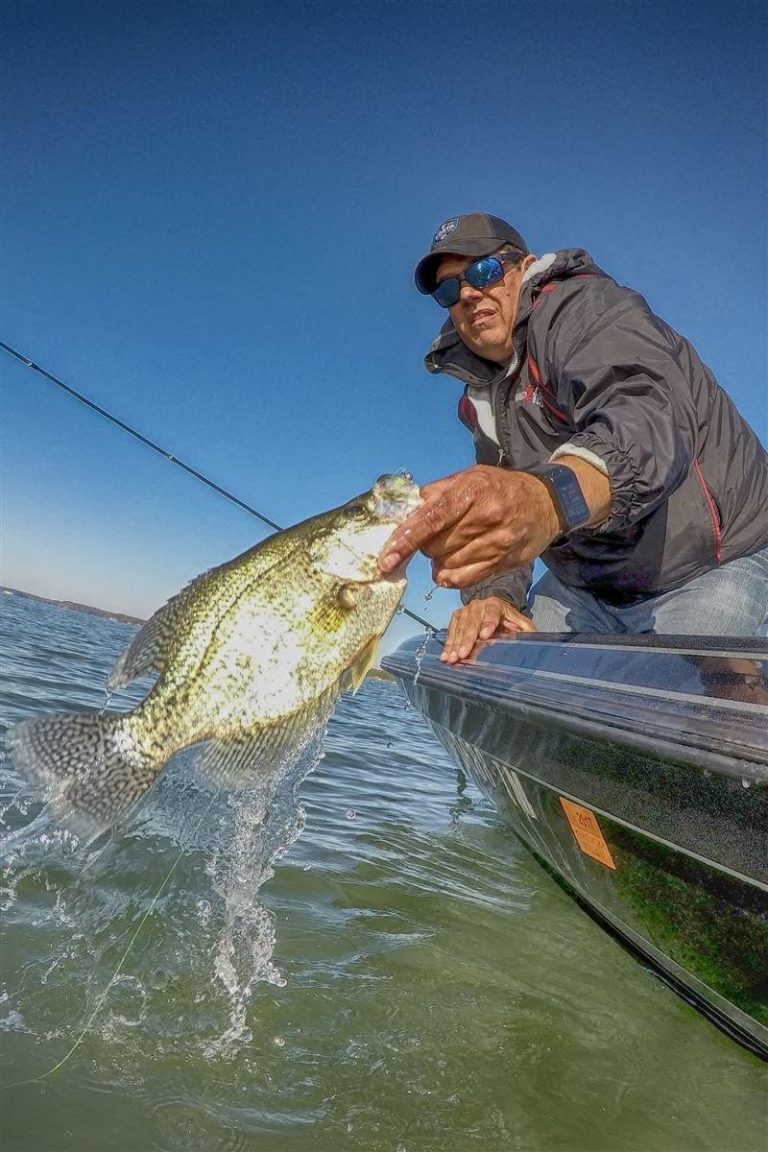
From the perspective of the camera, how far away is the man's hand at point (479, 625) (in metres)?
4.62

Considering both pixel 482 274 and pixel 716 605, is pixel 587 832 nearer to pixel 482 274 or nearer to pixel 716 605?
pixel 716 605

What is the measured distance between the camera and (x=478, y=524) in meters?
2.04

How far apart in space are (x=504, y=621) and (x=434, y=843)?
1.98 m

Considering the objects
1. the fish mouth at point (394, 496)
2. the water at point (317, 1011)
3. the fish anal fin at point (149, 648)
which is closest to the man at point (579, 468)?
the fish mouth at point (394, 496)

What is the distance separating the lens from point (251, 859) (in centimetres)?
407

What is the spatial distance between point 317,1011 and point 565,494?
220cm

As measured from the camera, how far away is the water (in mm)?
2262

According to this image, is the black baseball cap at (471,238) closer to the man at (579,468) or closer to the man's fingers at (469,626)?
the man at (579,468)

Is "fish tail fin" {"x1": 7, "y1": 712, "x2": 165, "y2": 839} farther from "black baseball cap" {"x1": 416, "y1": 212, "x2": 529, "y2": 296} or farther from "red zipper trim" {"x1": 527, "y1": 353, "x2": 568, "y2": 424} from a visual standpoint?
"black baseball cap" {"x1": 416, "y1": 212, "x2": 529, "y2": 296}

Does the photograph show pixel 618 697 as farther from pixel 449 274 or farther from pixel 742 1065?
pixel 449 274

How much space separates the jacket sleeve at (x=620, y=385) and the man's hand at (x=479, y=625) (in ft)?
4.26

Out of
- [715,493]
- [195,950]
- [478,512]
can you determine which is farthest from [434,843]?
[478,512]

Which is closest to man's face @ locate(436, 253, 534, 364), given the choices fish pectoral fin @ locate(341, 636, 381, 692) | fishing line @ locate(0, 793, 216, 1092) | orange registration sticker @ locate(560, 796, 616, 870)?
fish pectoral fin @ locate(341, 636, 381, 692)

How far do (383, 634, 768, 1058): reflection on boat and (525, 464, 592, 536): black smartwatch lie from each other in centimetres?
71
